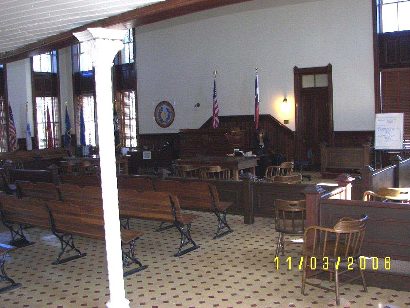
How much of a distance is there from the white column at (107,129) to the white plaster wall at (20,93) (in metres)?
Result: 16.3

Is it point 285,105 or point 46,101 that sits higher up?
point 46,101

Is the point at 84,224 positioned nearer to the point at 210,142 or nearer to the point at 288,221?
the point at 288,221

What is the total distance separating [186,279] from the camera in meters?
5.94

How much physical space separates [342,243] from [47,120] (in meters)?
16.6

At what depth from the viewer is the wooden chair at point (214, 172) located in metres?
10.4

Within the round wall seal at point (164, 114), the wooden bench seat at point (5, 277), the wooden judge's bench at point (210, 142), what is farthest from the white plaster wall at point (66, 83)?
the wooden bench seat at point (5, 277)

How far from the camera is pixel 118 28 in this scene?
4.57 metres

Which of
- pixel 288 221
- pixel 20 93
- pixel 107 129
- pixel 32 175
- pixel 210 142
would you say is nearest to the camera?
pixel 107 129

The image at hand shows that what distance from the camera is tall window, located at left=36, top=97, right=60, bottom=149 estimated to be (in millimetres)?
20375

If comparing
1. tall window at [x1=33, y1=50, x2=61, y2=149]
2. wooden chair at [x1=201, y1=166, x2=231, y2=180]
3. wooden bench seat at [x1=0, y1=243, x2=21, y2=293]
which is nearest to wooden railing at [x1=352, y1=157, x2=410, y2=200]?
wooden chair at [x1=201, y1=166, x2=231, y2=180]

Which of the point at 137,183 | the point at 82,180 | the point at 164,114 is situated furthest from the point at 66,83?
the point at 137,183

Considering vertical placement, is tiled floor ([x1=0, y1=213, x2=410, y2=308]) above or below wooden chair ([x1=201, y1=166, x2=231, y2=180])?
below

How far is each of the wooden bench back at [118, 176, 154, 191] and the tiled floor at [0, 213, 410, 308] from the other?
3.56 ft

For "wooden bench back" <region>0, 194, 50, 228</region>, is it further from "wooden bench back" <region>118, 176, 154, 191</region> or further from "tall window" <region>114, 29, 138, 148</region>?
"tall window" <region>114, 29, 138, 148</region>
